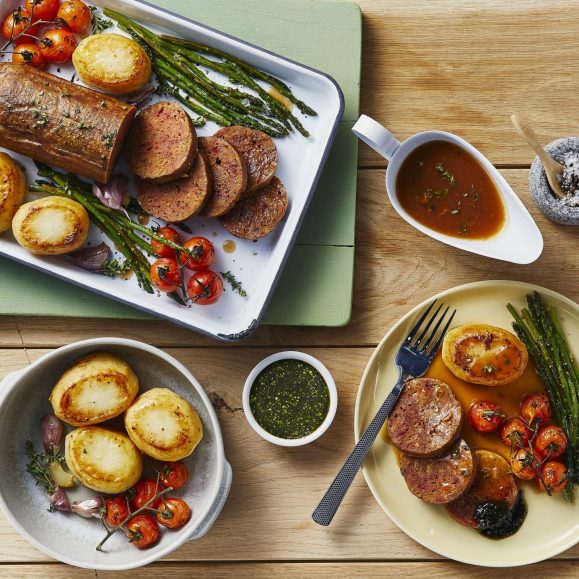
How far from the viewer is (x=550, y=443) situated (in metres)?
2.94

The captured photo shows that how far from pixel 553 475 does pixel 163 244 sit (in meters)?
1.95

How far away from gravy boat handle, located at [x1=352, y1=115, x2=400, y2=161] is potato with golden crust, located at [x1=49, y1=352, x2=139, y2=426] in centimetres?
141

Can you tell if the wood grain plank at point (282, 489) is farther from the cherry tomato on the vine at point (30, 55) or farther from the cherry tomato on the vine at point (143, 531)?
the cherry tomato on the vine at point (30, 55)

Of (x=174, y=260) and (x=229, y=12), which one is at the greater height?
(x=229, y=12)

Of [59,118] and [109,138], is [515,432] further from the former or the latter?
[59,118]

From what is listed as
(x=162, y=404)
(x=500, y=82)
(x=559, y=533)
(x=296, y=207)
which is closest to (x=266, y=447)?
(x=162, y=404)

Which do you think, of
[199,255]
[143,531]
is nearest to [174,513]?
[143,531]

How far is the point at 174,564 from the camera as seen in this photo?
323cm

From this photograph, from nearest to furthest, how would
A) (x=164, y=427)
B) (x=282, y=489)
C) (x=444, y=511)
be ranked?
1. (x=164, y=427)
2. (x=444, y=511)
3. (x=282, y=489)

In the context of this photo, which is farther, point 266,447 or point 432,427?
point 266,447

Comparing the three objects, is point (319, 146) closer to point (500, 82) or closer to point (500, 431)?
point (500, 82)

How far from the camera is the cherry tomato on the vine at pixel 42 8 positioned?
3.02m

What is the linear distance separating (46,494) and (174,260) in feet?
3.91

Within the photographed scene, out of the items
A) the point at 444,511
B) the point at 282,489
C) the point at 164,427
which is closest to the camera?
the point at 164,427
